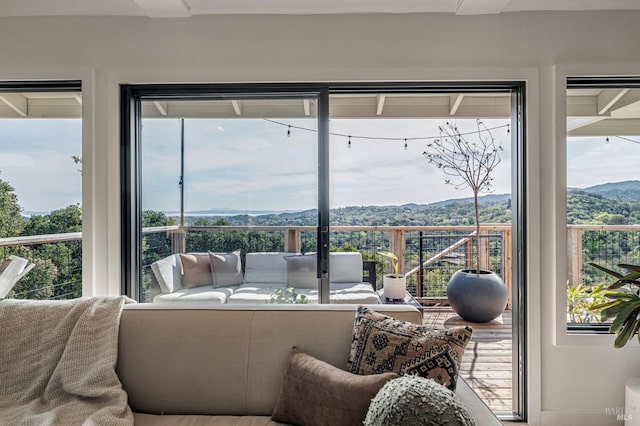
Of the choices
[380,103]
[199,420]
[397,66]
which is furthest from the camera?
[380,103]

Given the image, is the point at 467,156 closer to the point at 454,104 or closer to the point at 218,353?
the point at 454,104

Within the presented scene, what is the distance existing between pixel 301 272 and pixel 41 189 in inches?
69.4

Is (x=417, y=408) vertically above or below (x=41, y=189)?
below

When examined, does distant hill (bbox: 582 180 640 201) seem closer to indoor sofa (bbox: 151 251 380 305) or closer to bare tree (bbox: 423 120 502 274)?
bare tree (bbox: 423 120 502 274)

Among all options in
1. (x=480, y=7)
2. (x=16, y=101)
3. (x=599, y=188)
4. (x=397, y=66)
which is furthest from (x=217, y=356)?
(x=599, y=188)

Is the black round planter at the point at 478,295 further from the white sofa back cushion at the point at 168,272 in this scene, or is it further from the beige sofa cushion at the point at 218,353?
the white sofa back cushion at the point at 168,272

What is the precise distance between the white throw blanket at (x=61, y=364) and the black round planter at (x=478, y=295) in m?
3.09

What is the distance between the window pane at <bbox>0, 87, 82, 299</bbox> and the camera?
253 cm

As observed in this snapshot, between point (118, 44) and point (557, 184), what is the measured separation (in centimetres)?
280

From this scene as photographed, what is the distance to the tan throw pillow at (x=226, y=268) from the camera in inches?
99.3

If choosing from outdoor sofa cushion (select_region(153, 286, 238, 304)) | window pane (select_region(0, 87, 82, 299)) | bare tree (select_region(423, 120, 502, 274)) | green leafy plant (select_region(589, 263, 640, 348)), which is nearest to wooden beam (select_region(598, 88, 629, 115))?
green leafy plant (select_region(589, 263, 640, 348))

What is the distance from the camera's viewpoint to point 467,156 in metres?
4.06

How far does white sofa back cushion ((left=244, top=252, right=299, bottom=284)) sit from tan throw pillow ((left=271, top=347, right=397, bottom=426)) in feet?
3.07

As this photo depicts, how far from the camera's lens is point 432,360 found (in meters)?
1.38
